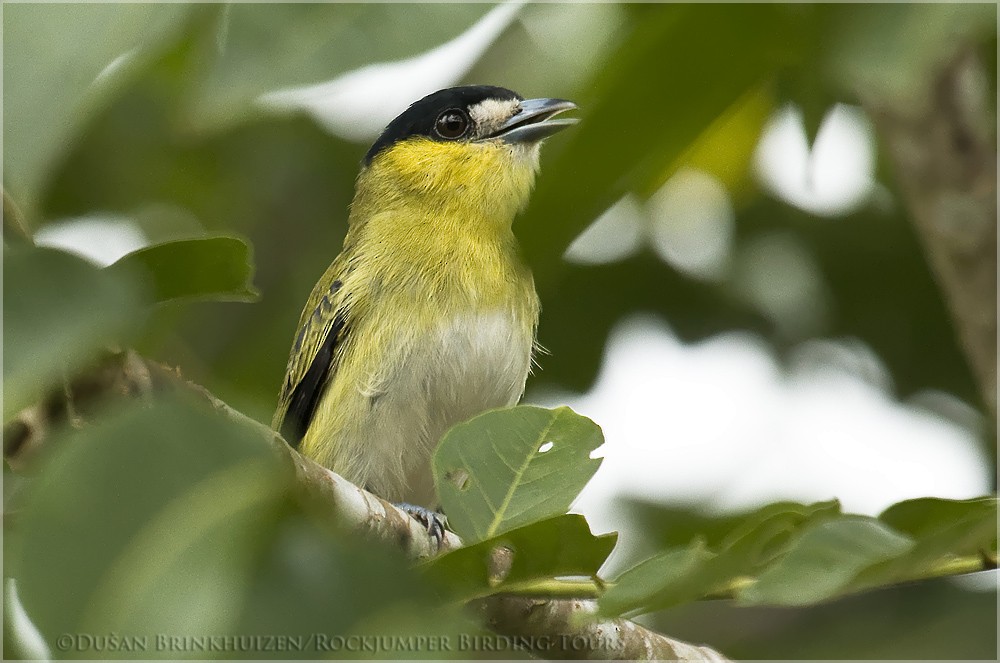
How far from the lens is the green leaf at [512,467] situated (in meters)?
1.70

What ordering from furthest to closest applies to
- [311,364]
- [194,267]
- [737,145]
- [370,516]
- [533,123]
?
1. [737,145]
2. [533,123]
3. [311,364]
4. [370,516]
5. [194,267]

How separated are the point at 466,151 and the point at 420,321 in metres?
0.96

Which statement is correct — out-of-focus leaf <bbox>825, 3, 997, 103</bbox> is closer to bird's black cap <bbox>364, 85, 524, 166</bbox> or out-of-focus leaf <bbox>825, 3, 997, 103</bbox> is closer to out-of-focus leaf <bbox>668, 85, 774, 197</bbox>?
bird's black cap <bbox>364, 85, 524, 166</bbox>

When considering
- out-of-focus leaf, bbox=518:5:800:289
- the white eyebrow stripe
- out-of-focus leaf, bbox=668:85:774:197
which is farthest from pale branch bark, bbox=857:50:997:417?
the white eyebrow stripe

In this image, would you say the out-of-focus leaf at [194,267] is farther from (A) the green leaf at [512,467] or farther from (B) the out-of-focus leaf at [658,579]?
(B) the out-of-focus leaf at [658,579]

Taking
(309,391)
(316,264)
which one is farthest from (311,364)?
(316,264)

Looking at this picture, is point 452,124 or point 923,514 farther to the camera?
point 452,124

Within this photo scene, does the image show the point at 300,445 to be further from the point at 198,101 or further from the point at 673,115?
the point at 198,101

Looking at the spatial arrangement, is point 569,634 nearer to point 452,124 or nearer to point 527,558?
point 527,558

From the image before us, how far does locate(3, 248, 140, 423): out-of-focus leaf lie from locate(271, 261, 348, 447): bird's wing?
2907 mm

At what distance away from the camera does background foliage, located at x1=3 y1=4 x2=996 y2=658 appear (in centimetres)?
102

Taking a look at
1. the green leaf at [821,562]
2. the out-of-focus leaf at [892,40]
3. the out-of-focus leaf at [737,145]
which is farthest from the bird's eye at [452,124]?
the green leaf at [821,562]

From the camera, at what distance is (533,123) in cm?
446

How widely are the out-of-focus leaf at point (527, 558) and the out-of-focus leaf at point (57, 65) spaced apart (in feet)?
2.55
